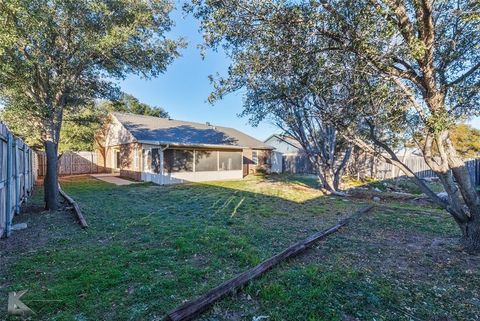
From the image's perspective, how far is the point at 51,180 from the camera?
7309 millimetres

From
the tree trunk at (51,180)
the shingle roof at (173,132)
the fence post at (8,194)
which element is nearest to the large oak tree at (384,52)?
the fence post at (8,194)

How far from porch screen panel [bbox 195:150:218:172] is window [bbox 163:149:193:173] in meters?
0.55

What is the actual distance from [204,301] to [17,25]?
8111 millimetres

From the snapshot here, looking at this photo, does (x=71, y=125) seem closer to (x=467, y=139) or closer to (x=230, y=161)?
(x=230, y=161)

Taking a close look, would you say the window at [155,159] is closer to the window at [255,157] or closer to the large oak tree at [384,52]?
the window at [255,157]

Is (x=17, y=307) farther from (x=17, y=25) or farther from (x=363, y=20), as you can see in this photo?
(x=17, y=25)

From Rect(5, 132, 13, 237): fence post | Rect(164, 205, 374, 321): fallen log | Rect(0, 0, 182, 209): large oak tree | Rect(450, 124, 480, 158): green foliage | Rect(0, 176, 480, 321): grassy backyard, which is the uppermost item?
Rect(0, 0, 182, 209): large oak tree

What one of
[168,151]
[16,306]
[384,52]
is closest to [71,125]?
[168,151]

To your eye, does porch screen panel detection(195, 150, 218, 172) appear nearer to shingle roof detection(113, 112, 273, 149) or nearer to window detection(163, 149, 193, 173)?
window detection(163, 149, 193, 173)

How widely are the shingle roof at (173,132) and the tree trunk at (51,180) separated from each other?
6.94 meters

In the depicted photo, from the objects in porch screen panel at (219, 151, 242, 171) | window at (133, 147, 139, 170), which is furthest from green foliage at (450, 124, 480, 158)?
window at (133, 147, 139, 170)

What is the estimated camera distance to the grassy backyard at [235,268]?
2.70m

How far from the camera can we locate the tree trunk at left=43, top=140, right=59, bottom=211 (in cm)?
722

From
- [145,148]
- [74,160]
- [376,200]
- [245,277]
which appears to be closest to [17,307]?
[245,277]
